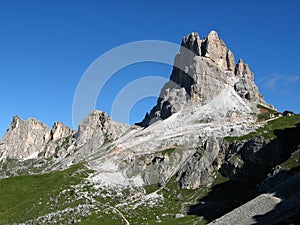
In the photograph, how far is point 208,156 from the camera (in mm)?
190500

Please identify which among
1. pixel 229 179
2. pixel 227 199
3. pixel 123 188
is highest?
pixel 123 188

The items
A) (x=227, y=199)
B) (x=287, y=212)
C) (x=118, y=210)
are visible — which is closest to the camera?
(x=287, y=212)

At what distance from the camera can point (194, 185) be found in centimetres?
17775

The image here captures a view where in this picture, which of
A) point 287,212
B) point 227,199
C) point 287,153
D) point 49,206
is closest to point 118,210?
point 49,206

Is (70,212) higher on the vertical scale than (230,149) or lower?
lower

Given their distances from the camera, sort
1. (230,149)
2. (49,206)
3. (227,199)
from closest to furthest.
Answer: (227,199) → (49,206) → (230,149)

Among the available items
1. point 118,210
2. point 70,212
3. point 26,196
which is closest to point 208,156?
point 118,210

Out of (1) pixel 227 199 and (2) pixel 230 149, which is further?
(2) pixel 230 149

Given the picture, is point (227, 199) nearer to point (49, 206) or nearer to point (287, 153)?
point (287, 153)

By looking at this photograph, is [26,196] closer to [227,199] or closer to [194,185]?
[194,185]

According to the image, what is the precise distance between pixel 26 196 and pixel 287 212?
153 metres

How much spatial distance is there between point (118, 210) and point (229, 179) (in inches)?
2058

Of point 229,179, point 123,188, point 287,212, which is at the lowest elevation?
point 287,212

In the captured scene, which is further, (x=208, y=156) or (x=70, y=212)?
(x=208, y=156)
